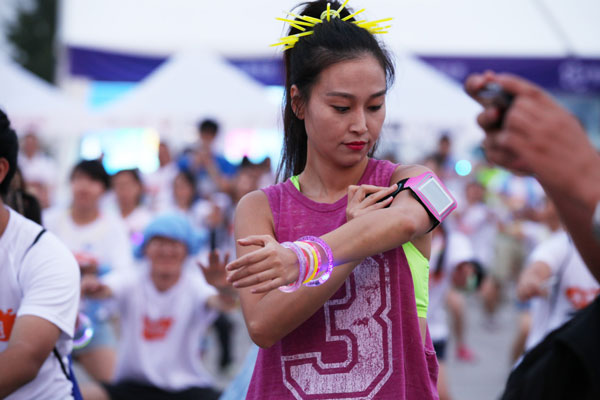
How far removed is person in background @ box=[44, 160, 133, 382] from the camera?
527cm

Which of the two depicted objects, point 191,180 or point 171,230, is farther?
point 191,180

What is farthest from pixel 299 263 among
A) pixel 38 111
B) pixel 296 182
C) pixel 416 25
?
pixel 416 25

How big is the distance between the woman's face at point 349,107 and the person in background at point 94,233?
3666 millimetres

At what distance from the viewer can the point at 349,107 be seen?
2.00 metres

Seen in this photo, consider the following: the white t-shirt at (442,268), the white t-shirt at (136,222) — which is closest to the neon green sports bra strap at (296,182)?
the white t-shirt at (442,268)

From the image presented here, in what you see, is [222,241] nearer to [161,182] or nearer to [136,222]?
[136,222]

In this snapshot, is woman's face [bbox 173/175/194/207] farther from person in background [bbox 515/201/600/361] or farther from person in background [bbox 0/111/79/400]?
person in background [bbox 0/111/79/400]

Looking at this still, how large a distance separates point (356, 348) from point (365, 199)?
1.29 feet

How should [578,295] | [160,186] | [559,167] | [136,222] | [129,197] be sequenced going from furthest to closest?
[160,186], [129,197], [136,222], [578,295], [559,167]

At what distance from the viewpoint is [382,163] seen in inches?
84.8

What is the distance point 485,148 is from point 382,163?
83 centimetres

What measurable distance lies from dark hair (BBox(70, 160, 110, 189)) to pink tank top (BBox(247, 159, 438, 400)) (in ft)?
15.2

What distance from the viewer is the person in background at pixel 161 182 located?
31.2 feet

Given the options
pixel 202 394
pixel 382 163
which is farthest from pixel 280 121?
pixel 202 394
